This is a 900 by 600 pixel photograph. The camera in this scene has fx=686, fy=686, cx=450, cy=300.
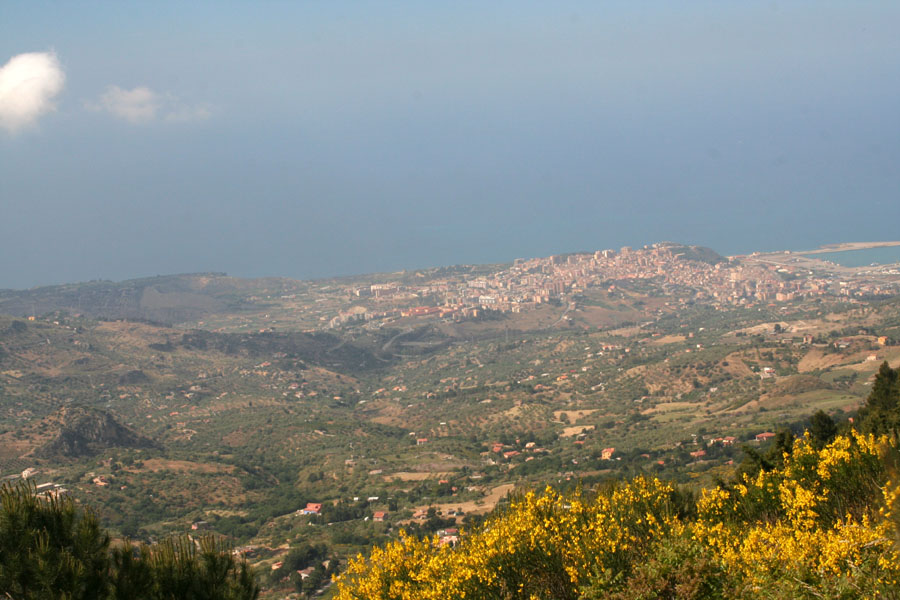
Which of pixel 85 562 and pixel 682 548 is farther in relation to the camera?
pixel 682 548

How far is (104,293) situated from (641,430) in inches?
5935

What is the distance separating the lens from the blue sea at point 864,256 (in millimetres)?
169250

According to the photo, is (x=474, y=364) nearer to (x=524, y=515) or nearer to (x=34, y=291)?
(x=524, y=515)

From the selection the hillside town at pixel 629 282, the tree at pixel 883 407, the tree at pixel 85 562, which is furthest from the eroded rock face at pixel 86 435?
the hillside town at pixel 629 282

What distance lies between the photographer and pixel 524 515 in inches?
611

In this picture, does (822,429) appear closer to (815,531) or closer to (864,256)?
(815,531)

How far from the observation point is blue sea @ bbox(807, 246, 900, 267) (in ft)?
555

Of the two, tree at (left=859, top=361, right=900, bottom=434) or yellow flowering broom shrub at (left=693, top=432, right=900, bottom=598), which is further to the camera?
tree at (left=859, top=361, right=900, bottom=434)

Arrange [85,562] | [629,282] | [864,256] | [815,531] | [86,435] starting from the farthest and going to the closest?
[864,256] → [629,282] → [86,435] → [815,531] → [85,562]

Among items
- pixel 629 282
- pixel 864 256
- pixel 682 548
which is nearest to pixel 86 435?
pixel 682 548

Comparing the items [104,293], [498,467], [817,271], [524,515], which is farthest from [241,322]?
[524,515]

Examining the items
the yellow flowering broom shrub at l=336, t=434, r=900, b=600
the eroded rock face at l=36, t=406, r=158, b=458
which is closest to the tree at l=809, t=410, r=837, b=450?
the yellow flowering broom shrub at l=336, t=434, r=900, b=600

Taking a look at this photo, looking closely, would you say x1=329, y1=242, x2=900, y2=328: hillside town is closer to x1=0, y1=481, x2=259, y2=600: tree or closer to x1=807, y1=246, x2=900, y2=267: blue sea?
x1=807, y1=246, x2=900, y2=267: blue sea

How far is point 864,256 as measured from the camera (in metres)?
179
